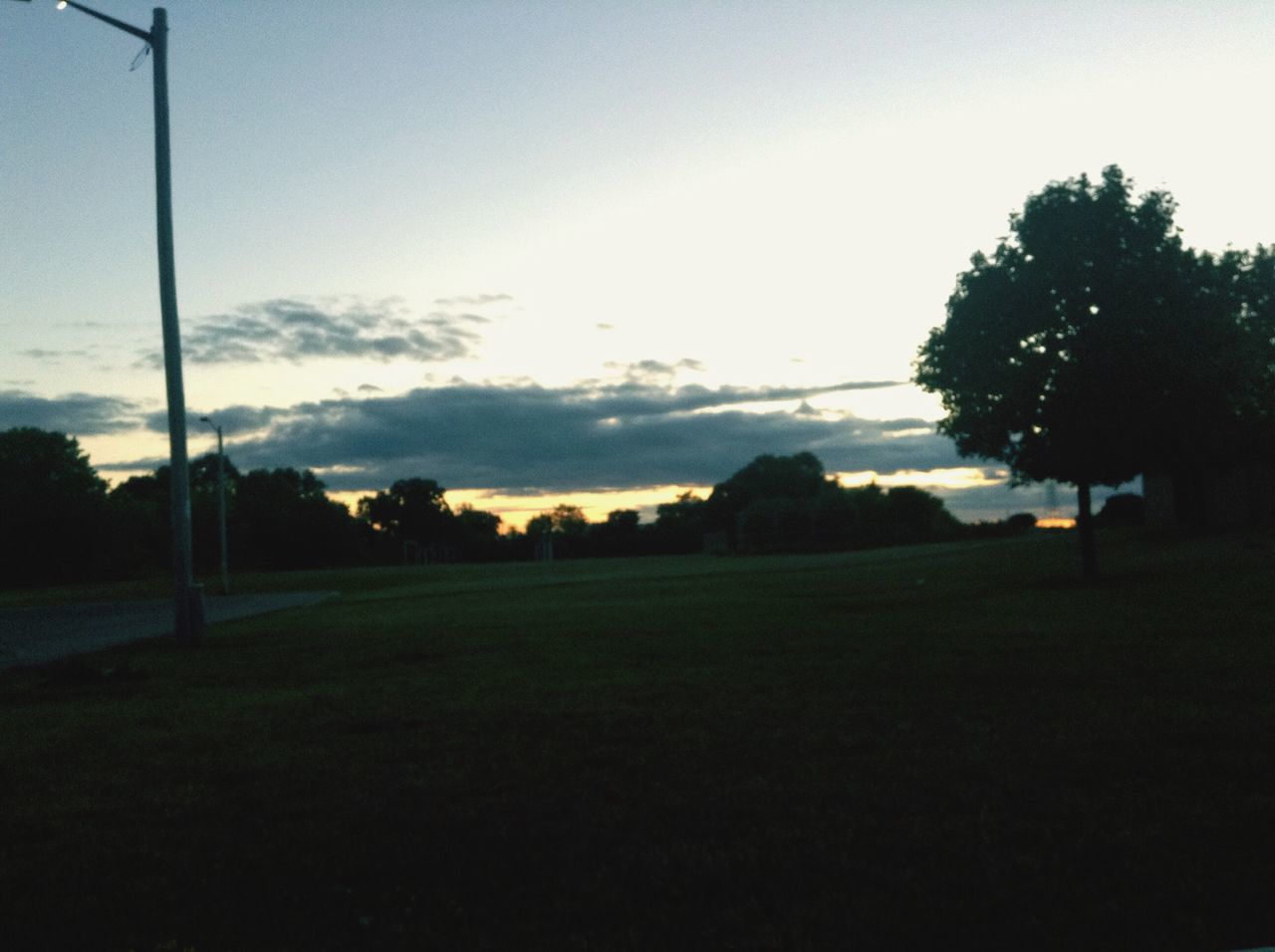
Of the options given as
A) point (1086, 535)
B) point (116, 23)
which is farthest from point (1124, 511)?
point (116, 23)

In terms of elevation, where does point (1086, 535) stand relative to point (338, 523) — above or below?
below

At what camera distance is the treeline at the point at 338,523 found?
306 feet

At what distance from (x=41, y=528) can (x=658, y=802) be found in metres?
104

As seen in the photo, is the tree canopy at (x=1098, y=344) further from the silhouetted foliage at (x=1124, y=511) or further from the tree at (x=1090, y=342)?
the silhouetted foliage at (x=1124, y=511)

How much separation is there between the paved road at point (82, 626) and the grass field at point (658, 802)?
24.5ft

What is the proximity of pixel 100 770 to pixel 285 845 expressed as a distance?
2669 millimetres

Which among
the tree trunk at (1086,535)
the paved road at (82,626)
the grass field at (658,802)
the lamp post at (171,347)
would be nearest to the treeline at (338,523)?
the tree trunk at (1086,535)

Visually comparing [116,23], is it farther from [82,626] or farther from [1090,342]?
[1090,342]

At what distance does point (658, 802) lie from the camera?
602 centimetres

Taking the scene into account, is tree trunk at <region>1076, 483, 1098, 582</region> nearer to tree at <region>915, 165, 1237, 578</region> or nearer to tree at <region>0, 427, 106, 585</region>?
tree at <region>915, 165, 1237, 578</region>

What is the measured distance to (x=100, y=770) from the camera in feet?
24.0

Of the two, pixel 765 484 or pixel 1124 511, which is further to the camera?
pixel 765 484

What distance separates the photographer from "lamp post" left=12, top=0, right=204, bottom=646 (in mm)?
18891

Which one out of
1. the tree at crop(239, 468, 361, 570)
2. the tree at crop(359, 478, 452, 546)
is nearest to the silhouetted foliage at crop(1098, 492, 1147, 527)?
the tree at crop(239, 468, 361, 570)
